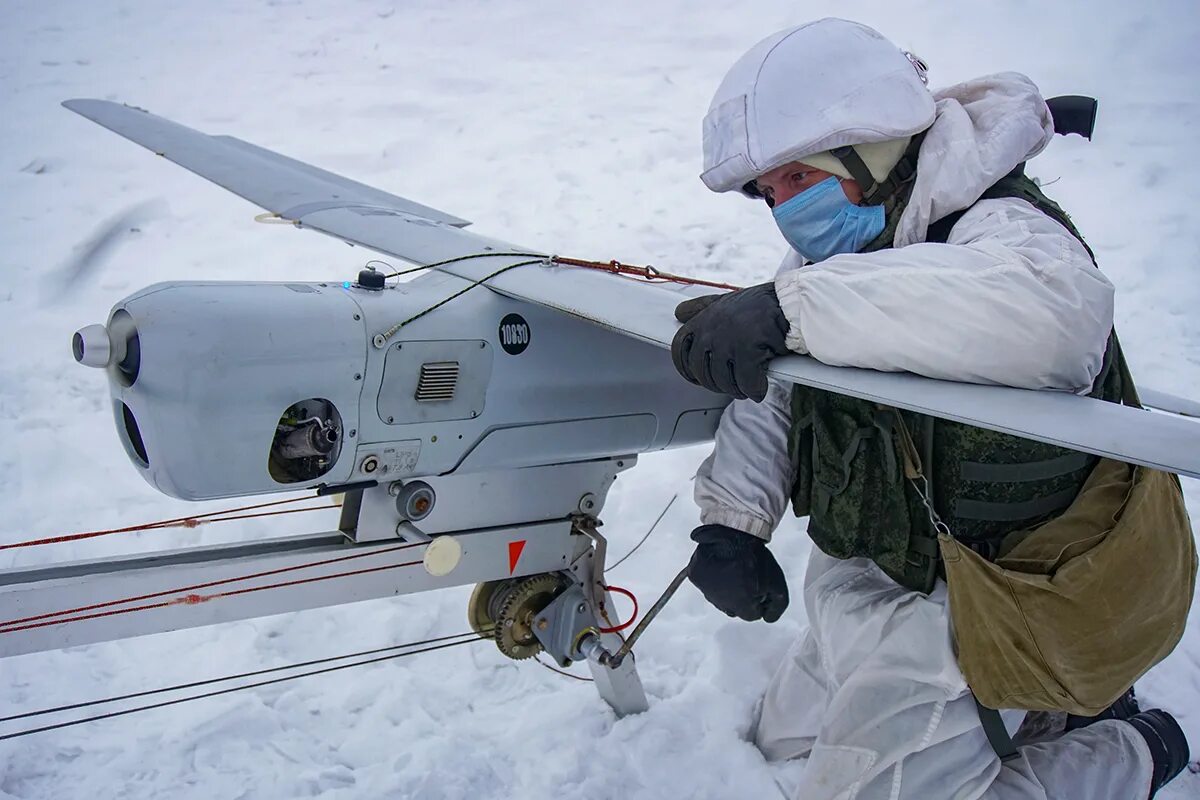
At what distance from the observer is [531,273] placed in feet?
7.57

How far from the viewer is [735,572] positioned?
7.74ft

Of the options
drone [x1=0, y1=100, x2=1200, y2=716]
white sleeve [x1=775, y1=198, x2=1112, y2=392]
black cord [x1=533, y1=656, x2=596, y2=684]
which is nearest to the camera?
white sleeve [x1=775, y1=198, x2=1112, y2=392]

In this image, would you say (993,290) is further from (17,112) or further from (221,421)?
(17,112)

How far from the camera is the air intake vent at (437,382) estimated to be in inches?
84.2

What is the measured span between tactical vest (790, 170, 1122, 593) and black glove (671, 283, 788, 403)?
512 mm

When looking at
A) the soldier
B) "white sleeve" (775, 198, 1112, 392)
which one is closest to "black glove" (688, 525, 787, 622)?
the soldier

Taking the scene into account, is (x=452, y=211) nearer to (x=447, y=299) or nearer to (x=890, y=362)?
(x=447, y=299)

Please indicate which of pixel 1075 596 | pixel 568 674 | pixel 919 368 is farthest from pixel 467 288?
pixel 568 674

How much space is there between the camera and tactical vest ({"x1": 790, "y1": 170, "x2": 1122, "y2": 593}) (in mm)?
2018

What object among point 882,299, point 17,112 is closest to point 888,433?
point 882,299

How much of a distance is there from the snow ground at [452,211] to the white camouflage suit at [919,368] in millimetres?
643

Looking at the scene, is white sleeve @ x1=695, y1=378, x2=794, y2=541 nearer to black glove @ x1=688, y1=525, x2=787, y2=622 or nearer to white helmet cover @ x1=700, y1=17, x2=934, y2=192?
black glove @ x1=688, y1=525, x2=787, y2=622

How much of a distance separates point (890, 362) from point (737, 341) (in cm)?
26

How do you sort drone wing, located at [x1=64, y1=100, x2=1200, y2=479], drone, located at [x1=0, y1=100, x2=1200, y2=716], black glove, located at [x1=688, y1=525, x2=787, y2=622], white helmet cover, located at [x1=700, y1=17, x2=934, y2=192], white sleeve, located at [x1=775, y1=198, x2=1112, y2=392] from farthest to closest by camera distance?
black glove, located at [x1=688, y1=525, x2=787, y2=622] < white helmet cover, located at [x1=700, y1=17, x2=934, y2=192] < drone, located at [x1=0, y1=100, x2=1200, y2=716] < white sleeve, located at [x1=775, y1=198, x2=1112, y2=392] < drone wing, located at [x1=64, y1=100, x2=1200, y2=479]
